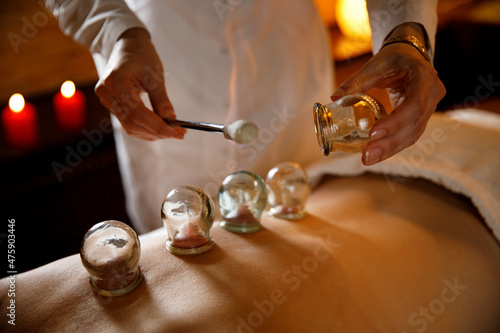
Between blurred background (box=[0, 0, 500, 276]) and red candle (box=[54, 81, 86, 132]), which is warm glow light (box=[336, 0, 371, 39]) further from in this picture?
red candle (box=[54, 81, 86, 132])

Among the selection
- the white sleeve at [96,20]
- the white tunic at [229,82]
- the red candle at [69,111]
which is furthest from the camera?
the red candle at [69,111]

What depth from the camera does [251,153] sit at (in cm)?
113

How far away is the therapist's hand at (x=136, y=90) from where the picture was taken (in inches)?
28.4

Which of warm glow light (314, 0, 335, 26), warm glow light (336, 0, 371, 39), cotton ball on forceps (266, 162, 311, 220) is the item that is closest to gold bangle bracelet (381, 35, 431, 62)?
cotton ball on forceps (266, 162, 311, 220)

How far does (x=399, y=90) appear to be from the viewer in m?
0.70

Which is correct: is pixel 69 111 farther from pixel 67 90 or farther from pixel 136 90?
pixel 136 90

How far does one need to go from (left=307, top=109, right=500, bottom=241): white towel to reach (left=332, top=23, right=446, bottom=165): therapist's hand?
0.17 meters

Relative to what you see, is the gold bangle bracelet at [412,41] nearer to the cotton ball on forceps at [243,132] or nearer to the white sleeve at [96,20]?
the cotton ball on forceps at [243,132]

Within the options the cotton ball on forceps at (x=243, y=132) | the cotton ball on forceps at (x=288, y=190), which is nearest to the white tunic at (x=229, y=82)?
the cotton ball on forceps at (x=288, y=190)

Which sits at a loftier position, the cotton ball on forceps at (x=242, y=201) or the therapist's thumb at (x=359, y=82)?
the therapist's thumb at (x=359, y=82)

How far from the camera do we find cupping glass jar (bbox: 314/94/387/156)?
22.2 inches

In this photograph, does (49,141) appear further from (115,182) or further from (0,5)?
(0,5)

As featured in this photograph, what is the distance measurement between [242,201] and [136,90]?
10.5 inches

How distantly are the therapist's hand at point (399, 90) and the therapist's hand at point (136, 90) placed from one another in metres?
0.29
